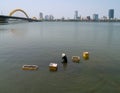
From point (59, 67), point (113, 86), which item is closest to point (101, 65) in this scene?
point (59, 67)

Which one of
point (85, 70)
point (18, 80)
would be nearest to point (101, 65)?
point (85, 70)

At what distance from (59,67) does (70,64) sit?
5.67 ft

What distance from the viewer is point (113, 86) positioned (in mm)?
14977

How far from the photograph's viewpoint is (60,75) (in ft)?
57.1

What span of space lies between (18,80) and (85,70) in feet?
20.9

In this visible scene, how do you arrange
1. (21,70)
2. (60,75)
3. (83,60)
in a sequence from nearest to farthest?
(60,75)
(21,70)
(83,60)

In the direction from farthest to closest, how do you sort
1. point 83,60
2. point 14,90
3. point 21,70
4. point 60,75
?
point 83,60
point 21,70
point 60,75
point 14,90

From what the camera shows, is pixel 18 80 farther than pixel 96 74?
No

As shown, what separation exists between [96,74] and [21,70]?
22.8 ft

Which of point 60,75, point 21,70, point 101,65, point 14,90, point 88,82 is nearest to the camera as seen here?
point 14,90

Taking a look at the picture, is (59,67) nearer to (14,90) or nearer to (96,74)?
(96,74)

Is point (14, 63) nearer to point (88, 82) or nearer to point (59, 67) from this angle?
point (59, 67)

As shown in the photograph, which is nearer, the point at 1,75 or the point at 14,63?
the point at 1,75

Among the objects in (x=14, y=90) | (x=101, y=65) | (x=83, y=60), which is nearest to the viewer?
(x=14, y=90)
